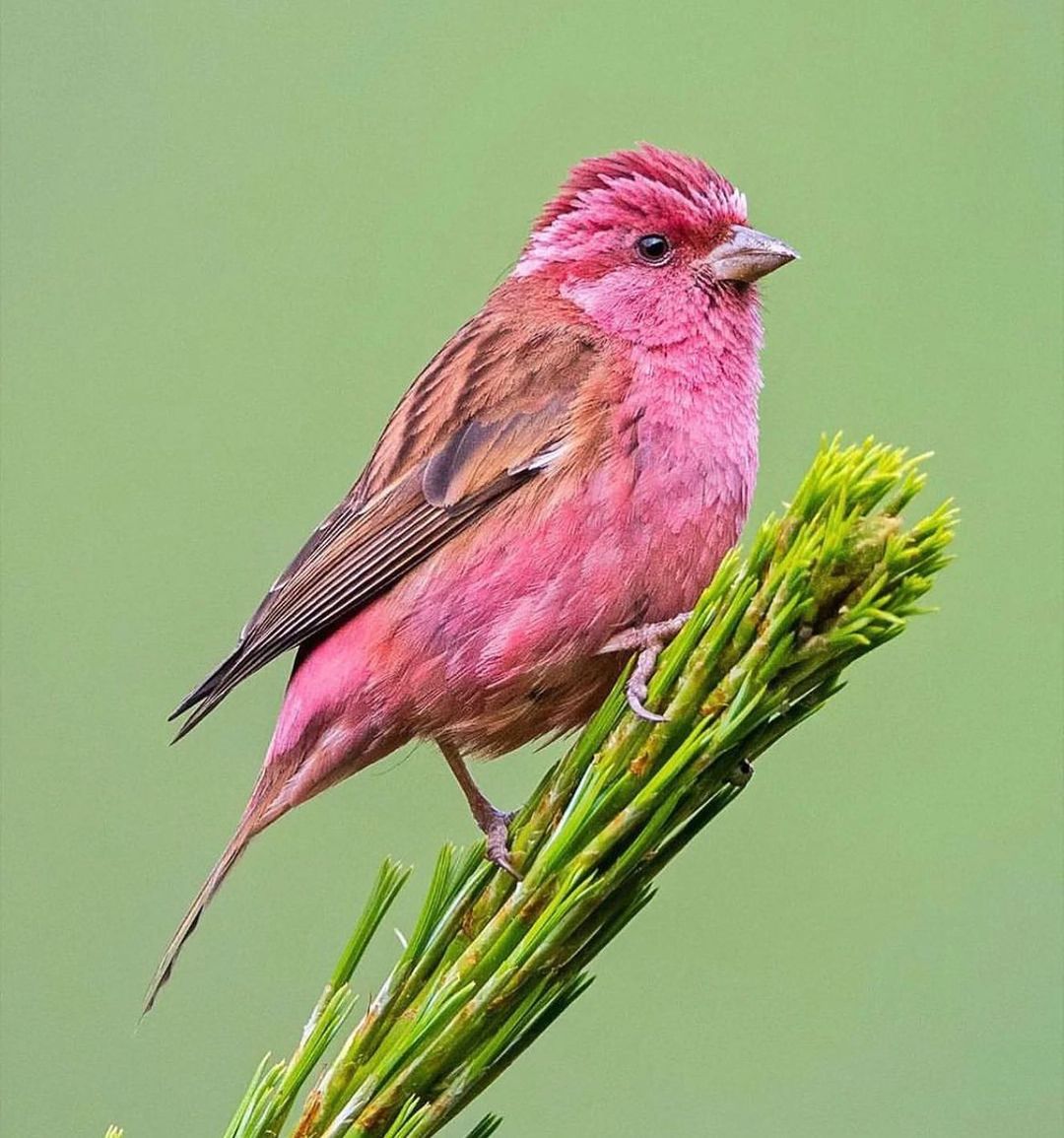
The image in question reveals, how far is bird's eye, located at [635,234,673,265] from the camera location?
14.0 feet

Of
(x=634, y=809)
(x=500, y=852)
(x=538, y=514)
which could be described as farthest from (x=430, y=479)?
(x=634, y=809)

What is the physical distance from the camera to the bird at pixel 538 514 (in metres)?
3.65

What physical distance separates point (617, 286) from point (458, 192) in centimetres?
267

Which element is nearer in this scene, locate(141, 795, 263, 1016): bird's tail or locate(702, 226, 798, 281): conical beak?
locate(141, 795, 263, 1016): bird's tail

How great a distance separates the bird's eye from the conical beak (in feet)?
0.34

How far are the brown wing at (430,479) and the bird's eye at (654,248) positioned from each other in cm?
28

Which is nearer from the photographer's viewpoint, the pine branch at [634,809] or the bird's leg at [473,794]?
the pine branch at [634,809]

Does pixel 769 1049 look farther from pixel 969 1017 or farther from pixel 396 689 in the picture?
pixel 396 689

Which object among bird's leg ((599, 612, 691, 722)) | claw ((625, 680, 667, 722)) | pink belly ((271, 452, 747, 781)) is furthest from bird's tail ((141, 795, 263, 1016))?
claw ((625, 680, 667, 722))

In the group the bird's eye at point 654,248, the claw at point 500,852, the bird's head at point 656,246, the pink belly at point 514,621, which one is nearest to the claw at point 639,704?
the claw at point 500,852

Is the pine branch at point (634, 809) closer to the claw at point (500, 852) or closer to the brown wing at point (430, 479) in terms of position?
the claw at point (500, 852)

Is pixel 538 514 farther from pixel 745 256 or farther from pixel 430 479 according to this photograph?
pixel 745 256

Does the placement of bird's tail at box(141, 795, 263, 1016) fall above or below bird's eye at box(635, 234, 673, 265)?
below

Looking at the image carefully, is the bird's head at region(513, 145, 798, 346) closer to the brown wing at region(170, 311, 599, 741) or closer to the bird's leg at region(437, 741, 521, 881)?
the brown wing at region(170, 311, 599, 741)
